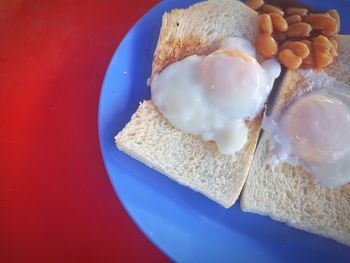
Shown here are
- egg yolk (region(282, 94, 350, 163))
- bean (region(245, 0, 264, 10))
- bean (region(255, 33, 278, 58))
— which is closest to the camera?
egg yolk (region(282, 94, 350, 163))

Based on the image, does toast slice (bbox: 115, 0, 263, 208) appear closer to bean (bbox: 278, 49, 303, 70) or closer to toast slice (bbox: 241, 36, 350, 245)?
toast slice (bbox: 241, 36, 350, 245)

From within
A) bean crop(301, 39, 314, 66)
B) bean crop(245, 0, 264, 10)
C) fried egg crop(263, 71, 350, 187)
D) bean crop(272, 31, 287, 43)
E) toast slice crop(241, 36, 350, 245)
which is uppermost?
bean crop(245, 0, 264, 10)

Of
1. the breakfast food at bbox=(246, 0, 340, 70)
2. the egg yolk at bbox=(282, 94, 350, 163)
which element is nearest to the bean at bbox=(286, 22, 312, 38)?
the breakfast food at bbox=(246, 0, 340, 70)

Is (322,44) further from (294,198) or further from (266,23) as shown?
→ (294,198)

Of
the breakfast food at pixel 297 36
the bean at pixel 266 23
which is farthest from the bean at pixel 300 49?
the bean at pixel 266 23

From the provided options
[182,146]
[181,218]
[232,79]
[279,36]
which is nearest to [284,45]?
[279,36]

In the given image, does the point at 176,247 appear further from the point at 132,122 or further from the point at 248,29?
the point at 248,29

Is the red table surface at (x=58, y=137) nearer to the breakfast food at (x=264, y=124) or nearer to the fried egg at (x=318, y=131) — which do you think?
the breakfast food at (x=264, y=124)
